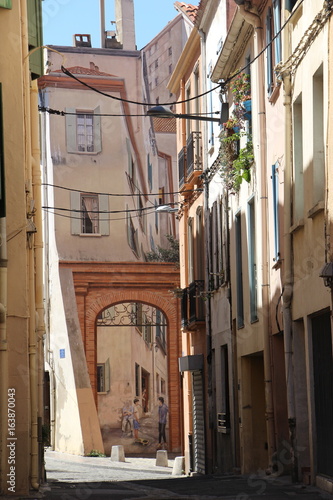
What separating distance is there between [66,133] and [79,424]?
10.9m

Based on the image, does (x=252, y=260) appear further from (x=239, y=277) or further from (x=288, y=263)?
(x=288, y=263)

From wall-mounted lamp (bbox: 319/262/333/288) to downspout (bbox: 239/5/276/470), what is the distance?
485cm

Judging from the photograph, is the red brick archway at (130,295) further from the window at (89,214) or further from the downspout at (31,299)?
the downspout at (31,299)

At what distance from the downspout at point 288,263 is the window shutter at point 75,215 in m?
21.8

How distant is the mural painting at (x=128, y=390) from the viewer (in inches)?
1458

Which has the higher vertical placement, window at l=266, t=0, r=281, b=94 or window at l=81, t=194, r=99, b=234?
window at l=81, t=194, r=99, b=234

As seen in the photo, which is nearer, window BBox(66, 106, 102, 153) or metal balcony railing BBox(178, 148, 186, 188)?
metal balcony railing BBox(178, 148, 186, 188)

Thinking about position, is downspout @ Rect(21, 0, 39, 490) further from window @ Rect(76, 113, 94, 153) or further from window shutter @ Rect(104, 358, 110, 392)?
window shutter @ Rect(104, 358, 110, 392)

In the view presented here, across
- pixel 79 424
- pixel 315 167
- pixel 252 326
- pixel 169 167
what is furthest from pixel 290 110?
pixel 169 167

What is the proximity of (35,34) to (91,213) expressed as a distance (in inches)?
787

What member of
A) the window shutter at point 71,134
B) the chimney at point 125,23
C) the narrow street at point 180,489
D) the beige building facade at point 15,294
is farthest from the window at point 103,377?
the beige building facade at point 15,294

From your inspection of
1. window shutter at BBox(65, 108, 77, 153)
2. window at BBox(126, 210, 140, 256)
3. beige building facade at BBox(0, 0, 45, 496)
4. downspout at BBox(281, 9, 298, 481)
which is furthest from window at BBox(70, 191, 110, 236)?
downspout at BBox(281, 9, 298, 481)

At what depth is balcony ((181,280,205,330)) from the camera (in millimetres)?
24750

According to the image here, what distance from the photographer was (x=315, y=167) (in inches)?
514
